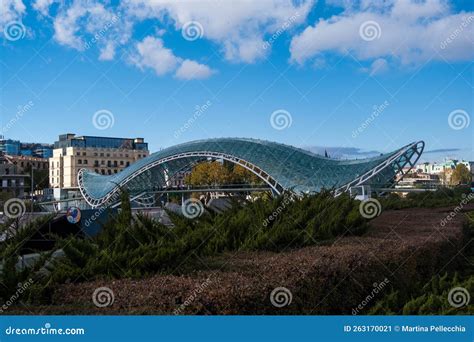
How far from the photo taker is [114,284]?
15.7ft

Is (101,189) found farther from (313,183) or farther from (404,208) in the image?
(404,208)

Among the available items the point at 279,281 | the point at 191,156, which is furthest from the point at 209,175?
the point at 279,281

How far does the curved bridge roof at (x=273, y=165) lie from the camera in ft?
124

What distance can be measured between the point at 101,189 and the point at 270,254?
47.6 m

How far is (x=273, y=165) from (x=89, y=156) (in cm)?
2312

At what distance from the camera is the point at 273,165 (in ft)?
136

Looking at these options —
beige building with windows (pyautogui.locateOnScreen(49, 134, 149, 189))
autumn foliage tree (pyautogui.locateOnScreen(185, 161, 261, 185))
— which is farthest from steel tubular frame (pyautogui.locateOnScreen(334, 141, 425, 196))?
beige building with windows (pyautogui.locateOnScreen(49, 134, 149, 189))

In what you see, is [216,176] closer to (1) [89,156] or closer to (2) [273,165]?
(2) [273,165]

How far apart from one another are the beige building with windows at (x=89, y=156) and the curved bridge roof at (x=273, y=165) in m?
5.83

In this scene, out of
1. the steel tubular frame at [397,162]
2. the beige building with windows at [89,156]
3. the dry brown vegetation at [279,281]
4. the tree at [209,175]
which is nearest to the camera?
the dry brown vegetation at [279,281]

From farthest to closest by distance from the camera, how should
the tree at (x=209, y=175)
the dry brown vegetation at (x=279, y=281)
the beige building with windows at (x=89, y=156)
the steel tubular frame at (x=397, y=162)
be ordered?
the beige building with windows at (x=89, y=156), the tree at (x=209, y=175), the steel tubular frame at (x=397, y=162), the dry brown vegetation at (x=279, y=281)

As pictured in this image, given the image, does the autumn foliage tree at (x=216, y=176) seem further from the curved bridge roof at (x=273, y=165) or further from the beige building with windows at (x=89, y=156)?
the beige building with windows at (x=89, y=156)

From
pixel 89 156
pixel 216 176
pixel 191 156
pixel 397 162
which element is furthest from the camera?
pixel 89 156

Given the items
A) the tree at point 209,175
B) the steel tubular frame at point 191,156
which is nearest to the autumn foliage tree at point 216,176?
the tree at point 209,175
